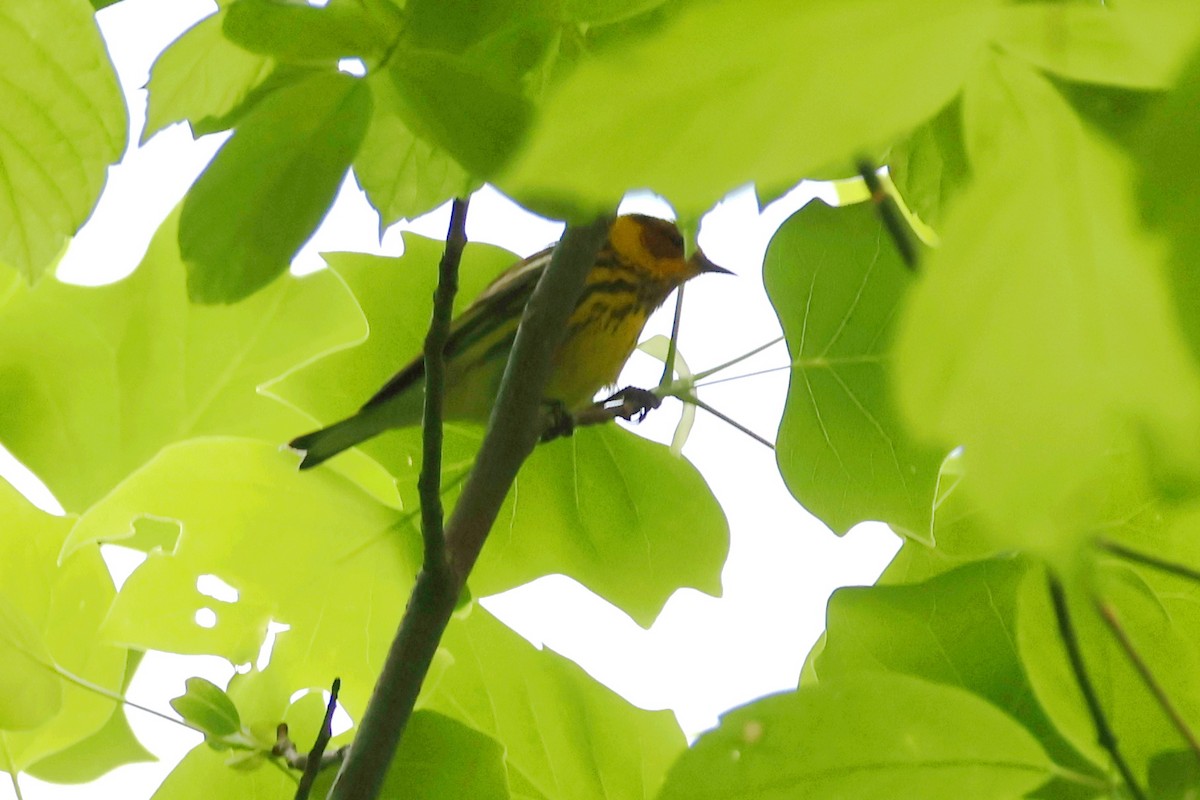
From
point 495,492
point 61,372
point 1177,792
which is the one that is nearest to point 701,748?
point 1177,792

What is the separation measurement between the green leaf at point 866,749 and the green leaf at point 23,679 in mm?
435

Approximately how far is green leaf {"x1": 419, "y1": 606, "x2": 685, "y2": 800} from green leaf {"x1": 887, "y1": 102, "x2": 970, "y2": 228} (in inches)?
13.7

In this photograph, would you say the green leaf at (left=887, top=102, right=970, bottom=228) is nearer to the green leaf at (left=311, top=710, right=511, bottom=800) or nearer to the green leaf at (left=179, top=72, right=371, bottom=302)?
the green leaf at (left=179, top=72, right=371, bottom=302)

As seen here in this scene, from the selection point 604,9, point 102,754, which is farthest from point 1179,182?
point 102,754

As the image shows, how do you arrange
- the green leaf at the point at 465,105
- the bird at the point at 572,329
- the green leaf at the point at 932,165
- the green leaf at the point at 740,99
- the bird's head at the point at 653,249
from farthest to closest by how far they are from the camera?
the bird's head at the point at 653,249 → the bird at the point at 572,329 → the green leaf at the point at 932,165 → the green leaf at the point at 465,105 → the green leaf at the point at 740,99

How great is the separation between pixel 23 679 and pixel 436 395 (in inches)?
11.9

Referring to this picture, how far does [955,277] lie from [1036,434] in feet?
0.08

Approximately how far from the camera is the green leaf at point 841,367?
26.5 inches

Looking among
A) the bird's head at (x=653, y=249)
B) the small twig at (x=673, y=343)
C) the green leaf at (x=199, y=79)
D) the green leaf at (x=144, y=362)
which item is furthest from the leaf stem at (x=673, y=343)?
the bird's head at (x=653, y=249)

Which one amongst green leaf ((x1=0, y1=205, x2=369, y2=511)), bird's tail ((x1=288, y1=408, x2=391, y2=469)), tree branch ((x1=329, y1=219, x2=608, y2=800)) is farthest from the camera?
green leaf ((x1=0, y1=205, x2=369, y2=511))

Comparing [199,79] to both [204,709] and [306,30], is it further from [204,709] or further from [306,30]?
[204,709]

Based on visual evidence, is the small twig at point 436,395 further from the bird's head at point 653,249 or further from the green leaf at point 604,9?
the bird's head at point 653,249

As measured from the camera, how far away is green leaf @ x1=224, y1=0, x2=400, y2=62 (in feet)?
1.00

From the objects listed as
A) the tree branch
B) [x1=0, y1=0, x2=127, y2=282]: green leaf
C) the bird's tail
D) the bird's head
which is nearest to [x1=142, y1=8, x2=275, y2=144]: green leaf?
[x1=0, y1=0, x2=127, y2=282]: green leaf
